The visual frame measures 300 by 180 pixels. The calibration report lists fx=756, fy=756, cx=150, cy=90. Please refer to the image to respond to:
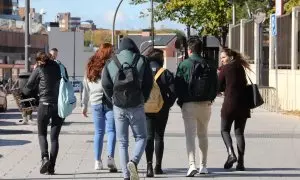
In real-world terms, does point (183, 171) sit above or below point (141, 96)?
below

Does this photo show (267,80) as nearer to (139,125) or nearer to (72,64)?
(72,64)

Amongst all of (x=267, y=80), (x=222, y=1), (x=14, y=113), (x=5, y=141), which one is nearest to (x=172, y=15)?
(x=222, y=1)

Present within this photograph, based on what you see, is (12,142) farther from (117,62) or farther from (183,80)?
(117,62)

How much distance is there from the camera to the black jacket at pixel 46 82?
10258 mm

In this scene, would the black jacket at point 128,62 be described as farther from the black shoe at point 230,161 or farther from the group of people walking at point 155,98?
the black shoe at point 230,161

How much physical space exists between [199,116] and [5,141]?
17.7 feet

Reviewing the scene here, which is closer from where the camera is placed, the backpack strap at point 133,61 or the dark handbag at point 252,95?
the backpack strap at point 133,61

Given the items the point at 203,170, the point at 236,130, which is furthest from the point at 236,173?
the point at 236,130

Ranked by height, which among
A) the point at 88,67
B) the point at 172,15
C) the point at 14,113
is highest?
the point at 172,15

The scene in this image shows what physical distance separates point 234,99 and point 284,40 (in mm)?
14695

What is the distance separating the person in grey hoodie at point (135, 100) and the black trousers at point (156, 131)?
81cm

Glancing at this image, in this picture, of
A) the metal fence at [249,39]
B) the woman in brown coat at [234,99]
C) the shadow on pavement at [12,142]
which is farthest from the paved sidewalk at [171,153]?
the metal fence at [249,39]

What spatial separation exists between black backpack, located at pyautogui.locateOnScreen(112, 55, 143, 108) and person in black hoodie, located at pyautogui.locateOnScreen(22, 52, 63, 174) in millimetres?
1645

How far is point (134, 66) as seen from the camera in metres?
8.87
